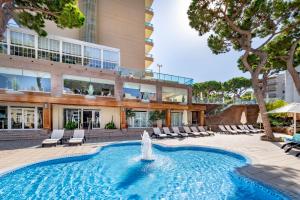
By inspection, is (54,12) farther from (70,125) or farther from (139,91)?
(139,91)

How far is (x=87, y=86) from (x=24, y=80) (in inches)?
227

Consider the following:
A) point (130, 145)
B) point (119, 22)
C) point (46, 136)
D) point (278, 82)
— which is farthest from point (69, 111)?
point (278, 82)

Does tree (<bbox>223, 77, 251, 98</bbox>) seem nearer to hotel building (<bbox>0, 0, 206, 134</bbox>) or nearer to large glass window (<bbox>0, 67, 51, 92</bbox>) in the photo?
hotel building (<bbox>0, 0, 206, 134</bbox>)

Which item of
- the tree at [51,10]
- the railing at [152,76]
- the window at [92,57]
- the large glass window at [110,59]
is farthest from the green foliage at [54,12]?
the railing at [152,76]

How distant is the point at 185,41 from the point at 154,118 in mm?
10244

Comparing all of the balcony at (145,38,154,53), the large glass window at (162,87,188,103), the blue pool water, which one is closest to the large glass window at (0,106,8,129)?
the blue pool water

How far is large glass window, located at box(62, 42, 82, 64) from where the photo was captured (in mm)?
19828

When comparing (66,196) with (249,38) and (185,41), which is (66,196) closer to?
(249,38)

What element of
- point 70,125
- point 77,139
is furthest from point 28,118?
point 77,139

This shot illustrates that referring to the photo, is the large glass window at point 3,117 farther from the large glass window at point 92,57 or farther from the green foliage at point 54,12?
the green foliage at point 54,12

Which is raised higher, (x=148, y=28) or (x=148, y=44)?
(x=148, y=28)

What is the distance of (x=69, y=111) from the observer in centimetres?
1955

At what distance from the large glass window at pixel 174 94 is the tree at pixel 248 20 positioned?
1086 cm

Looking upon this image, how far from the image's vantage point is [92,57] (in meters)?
21.4
